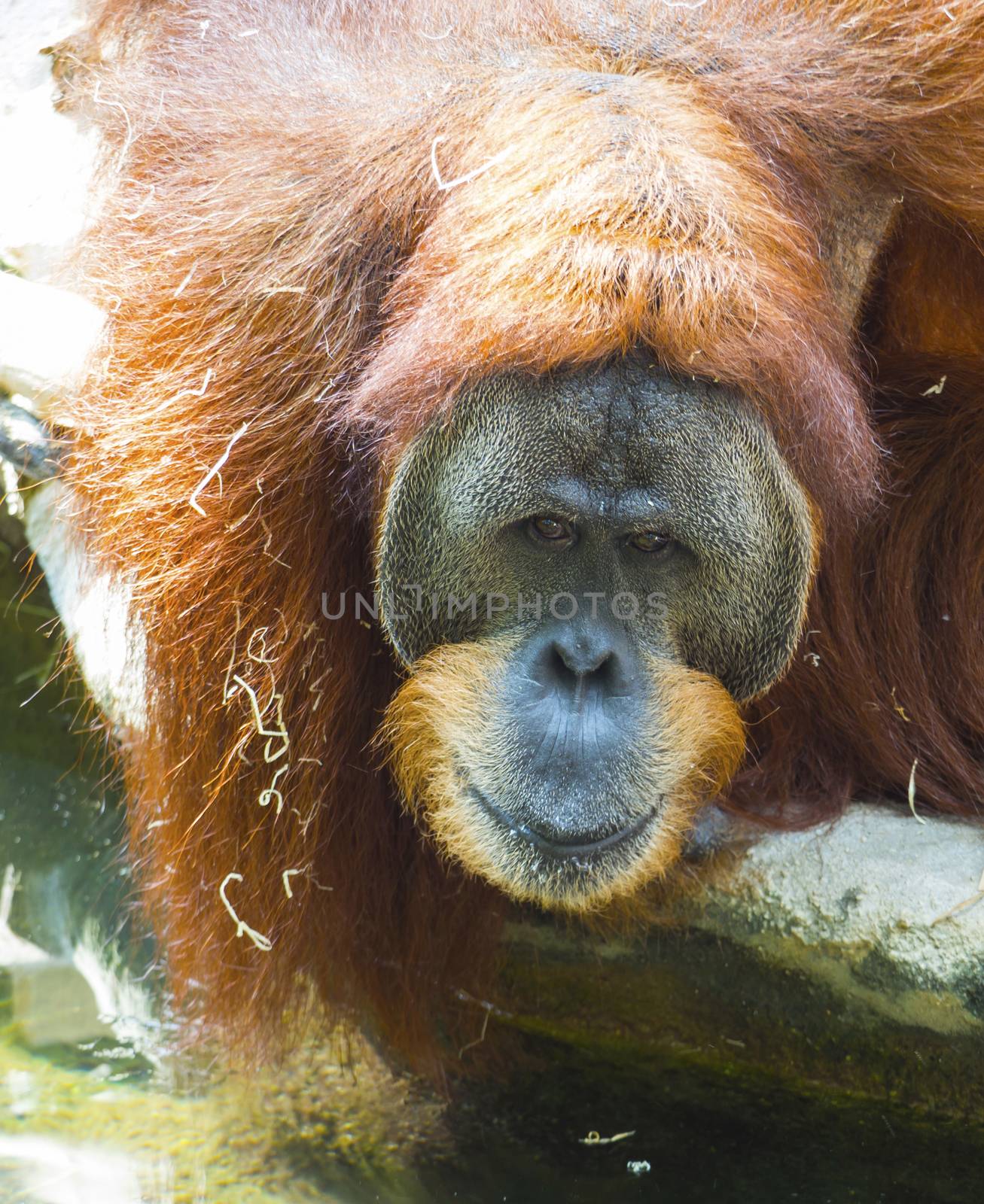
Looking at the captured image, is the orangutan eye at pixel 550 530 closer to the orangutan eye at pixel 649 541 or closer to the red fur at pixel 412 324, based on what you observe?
the orangutan eye at pixel 649 541

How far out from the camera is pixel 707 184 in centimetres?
204

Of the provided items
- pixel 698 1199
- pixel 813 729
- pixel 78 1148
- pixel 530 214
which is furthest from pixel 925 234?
pixel 78 1148

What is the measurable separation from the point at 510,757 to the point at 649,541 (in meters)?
0.43

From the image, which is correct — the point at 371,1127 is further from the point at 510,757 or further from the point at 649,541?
the point at 649,541

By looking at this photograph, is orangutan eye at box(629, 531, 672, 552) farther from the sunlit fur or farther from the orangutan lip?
the orangutan lip

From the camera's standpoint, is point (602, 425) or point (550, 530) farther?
point (550, 530)

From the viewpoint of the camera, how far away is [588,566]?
2236 millimetres

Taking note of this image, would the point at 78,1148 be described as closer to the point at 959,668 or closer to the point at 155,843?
the point at 155,843

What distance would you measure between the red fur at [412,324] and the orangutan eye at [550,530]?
0.26 metres

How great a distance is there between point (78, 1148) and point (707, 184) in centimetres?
220

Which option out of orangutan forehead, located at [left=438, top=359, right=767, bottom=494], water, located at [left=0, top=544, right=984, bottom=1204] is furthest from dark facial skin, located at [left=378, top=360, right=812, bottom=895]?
water, located at [left=0, top=544, right=984, bottom=1204]

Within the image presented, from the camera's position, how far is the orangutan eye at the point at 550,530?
2.21 meters

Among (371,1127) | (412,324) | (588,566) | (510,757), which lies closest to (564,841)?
(510,757)

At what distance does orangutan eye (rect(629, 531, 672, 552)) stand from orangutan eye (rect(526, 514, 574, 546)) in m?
0.10
